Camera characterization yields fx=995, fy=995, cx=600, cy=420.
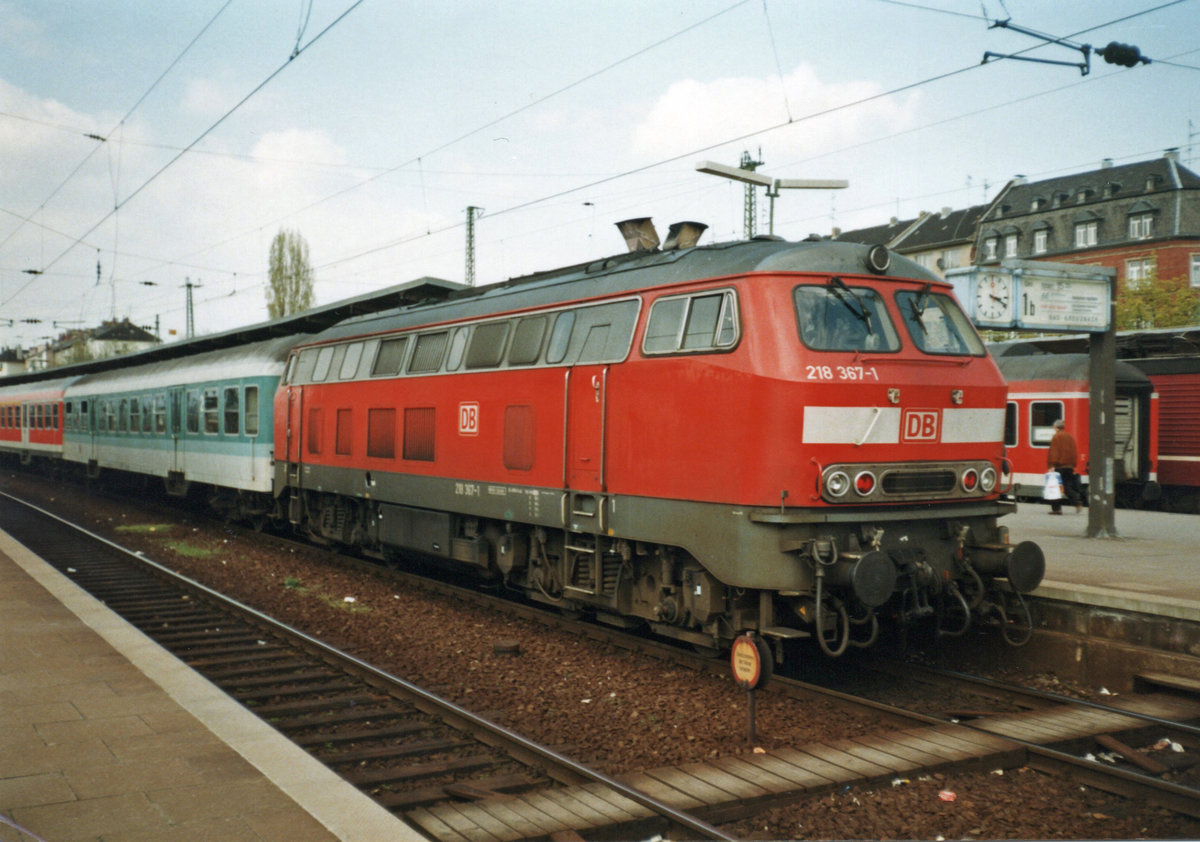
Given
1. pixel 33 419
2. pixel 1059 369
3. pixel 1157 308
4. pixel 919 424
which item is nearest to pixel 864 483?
pixel 919 424

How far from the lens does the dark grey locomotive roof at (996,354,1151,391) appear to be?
22.6 metres

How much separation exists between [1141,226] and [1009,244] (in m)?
8.97

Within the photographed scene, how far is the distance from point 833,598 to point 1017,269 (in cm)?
726

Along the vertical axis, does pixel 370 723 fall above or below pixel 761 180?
below

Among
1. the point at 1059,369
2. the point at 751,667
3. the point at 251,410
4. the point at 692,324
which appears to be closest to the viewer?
the point at 751,667

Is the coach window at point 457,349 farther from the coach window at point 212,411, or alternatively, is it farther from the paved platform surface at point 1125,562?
the coach window at point 212,411

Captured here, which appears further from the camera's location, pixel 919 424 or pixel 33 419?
pixel 33 419

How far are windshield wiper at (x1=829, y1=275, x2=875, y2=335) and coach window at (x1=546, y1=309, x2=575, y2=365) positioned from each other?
8.81 feet

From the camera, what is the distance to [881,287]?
8.29 meters

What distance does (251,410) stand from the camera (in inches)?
728

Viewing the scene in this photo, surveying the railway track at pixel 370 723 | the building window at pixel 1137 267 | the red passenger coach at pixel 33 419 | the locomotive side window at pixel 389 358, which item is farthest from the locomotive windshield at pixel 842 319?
the building window at pixel 1137 267

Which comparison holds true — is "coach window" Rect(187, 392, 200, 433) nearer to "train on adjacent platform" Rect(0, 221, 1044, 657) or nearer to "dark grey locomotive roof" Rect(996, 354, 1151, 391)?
"train on adjacent platform" Rect(0, 221, 1044, 657)

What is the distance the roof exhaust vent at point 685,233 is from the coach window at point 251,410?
1090 centimetres

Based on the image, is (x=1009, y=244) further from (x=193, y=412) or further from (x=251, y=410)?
(x=251, y=410)
